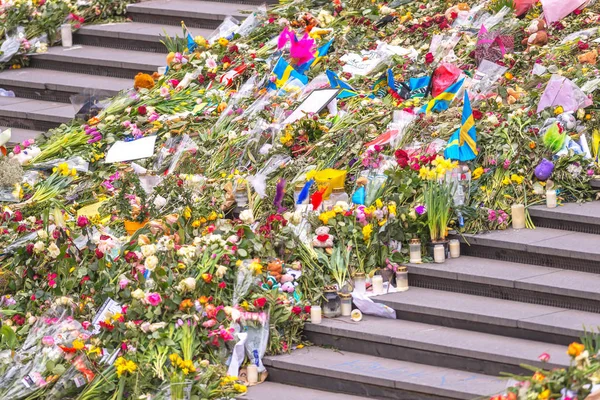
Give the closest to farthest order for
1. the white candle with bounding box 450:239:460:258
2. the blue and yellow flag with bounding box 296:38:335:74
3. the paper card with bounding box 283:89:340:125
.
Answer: the white candle with bounding box 450:239:460:258 → the paper card with bounding box 283:89:340:125 → the blue and yellow flag with bounding box 296:38:335:74

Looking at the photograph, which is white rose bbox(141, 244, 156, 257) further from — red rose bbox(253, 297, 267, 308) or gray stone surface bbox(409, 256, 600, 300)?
gray stone surface bbox(409, 256, 600, 300)

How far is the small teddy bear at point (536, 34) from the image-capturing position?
461 inches

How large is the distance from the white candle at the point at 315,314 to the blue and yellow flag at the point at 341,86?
8.45 feet

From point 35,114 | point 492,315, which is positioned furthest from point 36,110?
point 492,315

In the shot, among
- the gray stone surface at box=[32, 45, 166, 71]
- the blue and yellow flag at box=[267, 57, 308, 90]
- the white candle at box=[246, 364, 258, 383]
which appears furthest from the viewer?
the gray stone surface at box=[32, 45, 166, 71]

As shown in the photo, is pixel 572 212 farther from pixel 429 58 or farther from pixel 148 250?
pixel 148 250

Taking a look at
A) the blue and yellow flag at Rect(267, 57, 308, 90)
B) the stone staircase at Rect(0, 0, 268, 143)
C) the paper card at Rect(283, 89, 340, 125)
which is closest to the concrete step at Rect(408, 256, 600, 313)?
the paper card at Rect(283, 89, 340, 125)

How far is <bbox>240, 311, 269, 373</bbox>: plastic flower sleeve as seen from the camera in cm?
920

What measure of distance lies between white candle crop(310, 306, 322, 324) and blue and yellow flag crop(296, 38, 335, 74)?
317cm

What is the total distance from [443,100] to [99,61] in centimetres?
385

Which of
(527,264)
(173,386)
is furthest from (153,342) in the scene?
(527,264)

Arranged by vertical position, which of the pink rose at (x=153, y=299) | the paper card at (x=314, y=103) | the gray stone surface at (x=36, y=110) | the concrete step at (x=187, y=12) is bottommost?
the pink rose at (x=153, y=299)

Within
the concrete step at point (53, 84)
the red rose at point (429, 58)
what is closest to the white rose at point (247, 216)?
the red rose at point (429, 58)

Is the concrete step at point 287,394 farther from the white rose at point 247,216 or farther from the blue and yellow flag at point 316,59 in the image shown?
the blue and yellow flag at point 316,59
